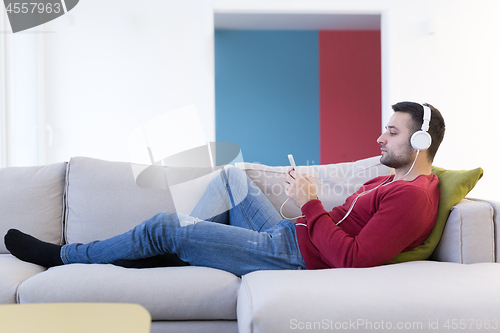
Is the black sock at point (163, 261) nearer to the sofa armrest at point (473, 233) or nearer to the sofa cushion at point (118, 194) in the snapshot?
the sofa cushion at point (118, 194)

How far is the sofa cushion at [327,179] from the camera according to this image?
6.16ft

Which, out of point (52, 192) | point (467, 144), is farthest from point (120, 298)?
point (467, 144)

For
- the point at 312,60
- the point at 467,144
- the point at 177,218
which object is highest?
the point at 312,60

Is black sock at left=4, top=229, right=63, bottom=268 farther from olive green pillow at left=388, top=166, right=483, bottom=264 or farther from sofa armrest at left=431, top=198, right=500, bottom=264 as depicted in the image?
sofa armrest at left=431, top=198, right=500, bottom=264

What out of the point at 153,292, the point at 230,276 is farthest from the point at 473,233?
the point at 153,292

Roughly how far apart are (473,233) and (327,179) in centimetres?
70

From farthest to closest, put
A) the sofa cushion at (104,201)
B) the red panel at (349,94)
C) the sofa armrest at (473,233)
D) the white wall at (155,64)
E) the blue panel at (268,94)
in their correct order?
1. the red panel at (349,94)
2. the blue panel at (268,94)
3. the white wall at (155,64)
4. the sofa cushion at (104,201)
5. the sofa armrest at (473,233)

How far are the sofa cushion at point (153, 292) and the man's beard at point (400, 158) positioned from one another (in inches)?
29.3

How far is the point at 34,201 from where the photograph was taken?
1.87 metres

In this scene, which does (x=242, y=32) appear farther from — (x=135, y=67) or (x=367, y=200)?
(x=367, y=200)

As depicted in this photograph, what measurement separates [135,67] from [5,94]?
1052 millimetres

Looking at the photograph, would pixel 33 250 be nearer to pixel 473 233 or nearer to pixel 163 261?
pixel 163 261

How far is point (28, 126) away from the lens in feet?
10.9

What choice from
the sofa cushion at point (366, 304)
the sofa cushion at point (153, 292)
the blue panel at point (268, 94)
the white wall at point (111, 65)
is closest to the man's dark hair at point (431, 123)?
the sofa cushion at point (366, 304)
